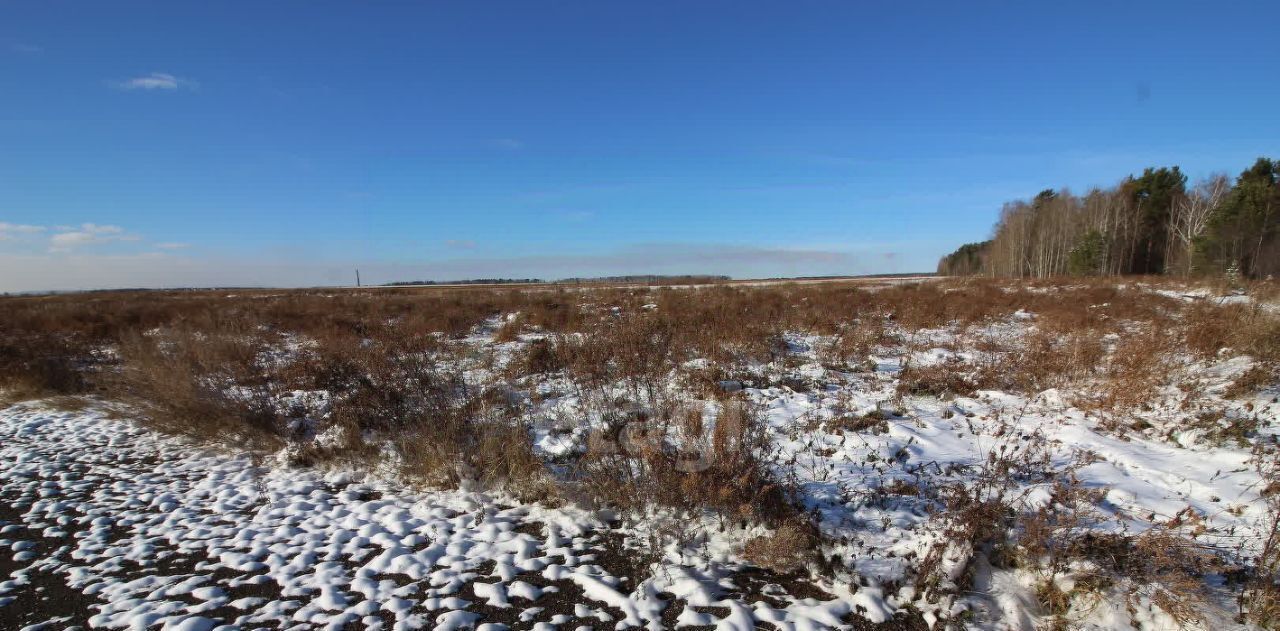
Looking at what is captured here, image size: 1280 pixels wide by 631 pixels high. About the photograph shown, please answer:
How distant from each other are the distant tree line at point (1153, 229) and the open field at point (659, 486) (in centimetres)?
2967

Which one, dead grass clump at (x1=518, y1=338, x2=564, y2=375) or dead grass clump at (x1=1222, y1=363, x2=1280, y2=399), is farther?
dead grass clump at (x1=518, y1=338, x2=564, y2=375)

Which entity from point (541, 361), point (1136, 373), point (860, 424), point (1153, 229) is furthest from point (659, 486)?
point (1153, 229)

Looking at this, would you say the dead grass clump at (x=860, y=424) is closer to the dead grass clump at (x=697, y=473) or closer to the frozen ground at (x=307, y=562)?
the dead grass clump at (x=697, y=473)

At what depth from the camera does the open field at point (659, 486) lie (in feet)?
11.2

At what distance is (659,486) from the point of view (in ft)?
15.1

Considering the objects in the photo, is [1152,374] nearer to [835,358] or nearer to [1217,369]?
[1217,369]

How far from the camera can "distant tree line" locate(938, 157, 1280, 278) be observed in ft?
91.4

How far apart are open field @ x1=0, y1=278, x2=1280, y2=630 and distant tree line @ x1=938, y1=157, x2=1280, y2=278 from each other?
29.7 meters

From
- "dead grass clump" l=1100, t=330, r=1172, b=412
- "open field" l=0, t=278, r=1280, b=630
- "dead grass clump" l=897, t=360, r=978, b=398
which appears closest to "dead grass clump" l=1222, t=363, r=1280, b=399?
"open field" l=0, t=278, r=1280, b=630

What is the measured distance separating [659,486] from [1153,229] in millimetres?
54883

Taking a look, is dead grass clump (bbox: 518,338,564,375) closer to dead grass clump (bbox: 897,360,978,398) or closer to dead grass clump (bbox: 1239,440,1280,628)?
dead grass clump (bbox: 897,360,978,398)

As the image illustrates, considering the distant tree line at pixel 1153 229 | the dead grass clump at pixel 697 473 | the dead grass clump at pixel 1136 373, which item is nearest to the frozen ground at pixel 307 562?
the dead grass clump at pixel 697 473

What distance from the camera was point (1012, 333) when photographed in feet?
38.2

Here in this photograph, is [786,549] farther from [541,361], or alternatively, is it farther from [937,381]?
[541,361]
